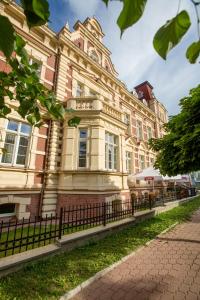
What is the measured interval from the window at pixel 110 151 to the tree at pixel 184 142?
159 inches

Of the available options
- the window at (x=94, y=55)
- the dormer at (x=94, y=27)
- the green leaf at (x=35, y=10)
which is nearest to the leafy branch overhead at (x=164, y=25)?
the green leaf at (x=35, y=10)

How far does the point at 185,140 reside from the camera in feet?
18.7

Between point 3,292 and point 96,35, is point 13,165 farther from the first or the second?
point 96,35

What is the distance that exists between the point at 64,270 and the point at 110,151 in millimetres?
8322

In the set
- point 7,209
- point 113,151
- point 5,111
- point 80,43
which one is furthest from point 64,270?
point 80,43

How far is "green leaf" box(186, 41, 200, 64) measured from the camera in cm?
90

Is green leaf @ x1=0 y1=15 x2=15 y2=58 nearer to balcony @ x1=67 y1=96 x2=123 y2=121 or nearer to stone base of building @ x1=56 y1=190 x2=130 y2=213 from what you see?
stone base of building @ x1=56 y1=190 x2=130 y2=213

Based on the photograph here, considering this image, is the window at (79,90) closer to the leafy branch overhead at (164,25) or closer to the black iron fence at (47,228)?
the black iron fence at (47,228)

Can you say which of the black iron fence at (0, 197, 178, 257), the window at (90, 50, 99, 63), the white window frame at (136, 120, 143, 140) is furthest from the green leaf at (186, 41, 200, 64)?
the white window frame at (136, 120, 143, 140)

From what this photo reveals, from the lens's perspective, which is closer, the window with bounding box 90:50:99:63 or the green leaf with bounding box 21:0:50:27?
the green leaf with bounding box 21:0:50:27

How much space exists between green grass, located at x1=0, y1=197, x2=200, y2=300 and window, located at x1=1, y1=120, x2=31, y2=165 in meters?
5.76

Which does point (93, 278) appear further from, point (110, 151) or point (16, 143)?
point (110, 151)

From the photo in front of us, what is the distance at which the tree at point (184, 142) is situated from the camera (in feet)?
18.5

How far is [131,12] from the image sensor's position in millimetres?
711
